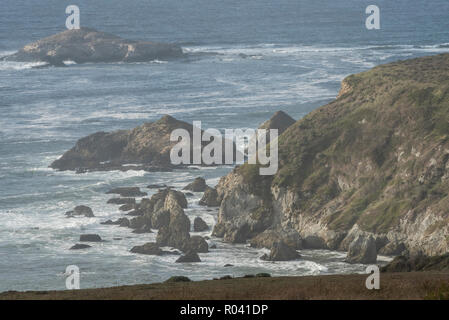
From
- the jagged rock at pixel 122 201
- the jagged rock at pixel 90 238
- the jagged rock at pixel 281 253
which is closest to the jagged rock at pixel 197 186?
the jagged rock at pixel 122 201

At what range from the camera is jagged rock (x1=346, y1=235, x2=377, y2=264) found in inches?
3246

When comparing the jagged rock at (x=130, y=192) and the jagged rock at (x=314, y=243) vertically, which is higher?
the jagged rock at (x=130, y=192)

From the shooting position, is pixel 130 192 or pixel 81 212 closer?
pixel 81 212

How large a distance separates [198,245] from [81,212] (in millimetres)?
20647

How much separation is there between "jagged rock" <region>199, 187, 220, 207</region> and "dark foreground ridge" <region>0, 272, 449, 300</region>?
45.6 metres

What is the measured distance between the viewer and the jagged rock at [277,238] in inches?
3519

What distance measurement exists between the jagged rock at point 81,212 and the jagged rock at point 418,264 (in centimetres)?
4549

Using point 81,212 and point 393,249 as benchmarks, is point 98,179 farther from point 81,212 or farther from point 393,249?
point 393,249

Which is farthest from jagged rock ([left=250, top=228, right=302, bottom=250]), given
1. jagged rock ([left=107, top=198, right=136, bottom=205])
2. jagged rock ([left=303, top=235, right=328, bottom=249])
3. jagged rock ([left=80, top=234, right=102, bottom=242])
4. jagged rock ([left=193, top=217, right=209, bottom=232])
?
jagged rock ([left=107, top=198, right=136, bottom=205])

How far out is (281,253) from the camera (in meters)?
85.7

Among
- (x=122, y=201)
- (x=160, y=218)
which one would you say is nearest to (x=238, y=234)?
(x=160, y=218)

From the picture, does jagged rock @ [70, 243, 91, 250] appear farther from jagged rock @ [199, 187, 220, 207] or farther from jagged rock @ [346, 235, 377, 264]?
jagged rock @ [346, 235, 377, 264]

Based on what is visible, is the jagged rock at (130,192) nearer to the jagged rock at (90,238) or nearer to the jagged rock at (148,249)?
the jagged rock at (90,238)
